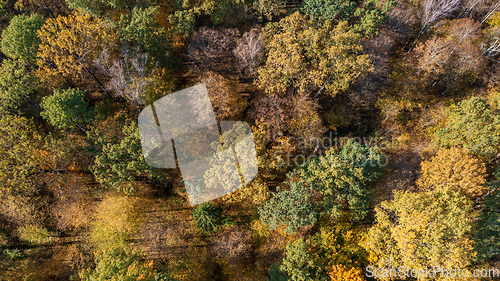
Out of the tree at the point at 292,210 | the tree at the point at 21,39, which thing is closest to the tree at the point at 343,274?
the tree at the point at 292,210

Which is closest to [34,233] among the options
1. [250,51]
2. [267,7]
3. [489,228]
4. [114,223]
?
[114,223]

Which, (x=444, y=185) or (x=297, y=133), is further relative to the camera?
(x=297, y=133)

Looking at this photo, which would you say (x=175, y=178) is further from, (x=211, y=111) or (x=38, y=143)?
(x=38, y=143)

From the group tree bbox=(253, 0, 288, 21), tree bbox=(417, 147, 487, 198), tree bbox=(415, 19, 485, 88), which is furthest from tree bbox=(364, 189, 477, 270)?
tree bbox=(253, 0, 288, 21)

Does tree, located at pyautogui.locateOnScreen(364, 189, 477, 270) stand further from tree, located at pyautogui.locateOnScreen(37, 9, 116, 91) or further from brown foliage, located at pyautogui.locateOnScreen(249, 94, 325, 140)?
tree, located at pyautogui.locateOnScreen(37, 9, 116, 91)

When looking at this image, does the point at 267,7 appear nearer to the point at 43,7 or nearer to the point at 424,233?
the point at 43,7

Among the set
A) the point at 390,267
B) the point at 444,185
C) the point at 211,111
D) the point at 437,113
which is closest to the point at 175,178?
the point at 211,111
